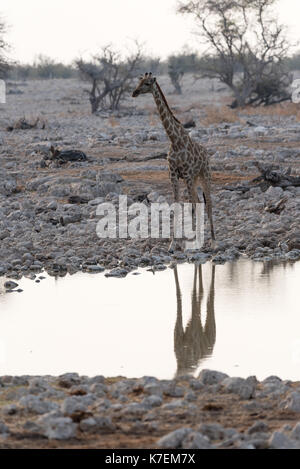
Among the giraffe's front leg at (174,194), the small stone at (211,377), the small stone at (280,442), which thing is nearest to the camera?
the small stone at (280,442)

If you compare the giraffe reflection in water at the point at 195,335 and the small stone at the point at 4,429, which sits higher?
the small stone at the point at 4,429

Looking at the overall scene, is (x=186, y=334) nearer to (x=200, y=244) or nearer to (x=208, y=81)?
(x=200, y=244)

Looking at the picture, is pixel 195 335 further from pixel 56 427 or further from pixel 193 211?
pixel 193 211

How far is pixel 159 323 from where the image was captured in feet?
24.1

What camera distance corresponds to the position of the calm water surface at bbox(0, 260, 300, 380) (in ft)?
20.0

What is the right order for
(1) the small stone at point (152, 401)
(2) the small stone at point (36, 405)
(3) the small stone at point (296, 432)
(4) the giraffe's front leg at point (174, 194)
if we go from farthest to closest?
(4) the giraffe's front leg at point (174, 194) < (1) the small stone at point (152, 401) < (2) the small stone at point (36, 405) < (3) the small stone at point (296, 432)

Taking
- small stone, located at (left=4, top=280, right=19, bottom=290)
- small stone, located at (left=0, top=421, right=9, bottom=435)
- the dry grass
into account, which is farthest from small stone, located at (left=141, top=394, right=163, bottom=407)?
the dry grass

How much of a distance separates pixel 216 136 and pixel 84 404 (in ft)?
55.6

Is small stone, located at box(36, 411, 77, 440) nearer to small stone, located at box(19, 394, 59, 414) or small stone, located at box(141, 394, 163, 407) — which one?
small stone, located at box(19, 394, 59, 414)

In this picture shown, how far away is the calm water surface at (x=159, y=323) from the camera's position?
6094 mm

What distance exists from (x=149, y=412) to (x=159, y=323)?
275 centimetres

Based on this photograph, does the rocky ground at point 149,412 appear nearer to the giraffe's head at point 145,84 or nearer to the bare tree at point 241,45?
the giraffe's head at point 145,84

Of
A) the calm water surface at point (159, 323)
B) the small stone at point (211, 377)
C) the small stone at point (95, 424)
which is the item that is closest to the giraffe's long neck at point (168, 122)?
the calm water surface at point (159, 323)

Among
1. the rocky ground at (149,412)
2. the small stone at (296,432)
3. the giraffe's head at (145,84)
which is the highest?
the giraffe's head at (145,84)
